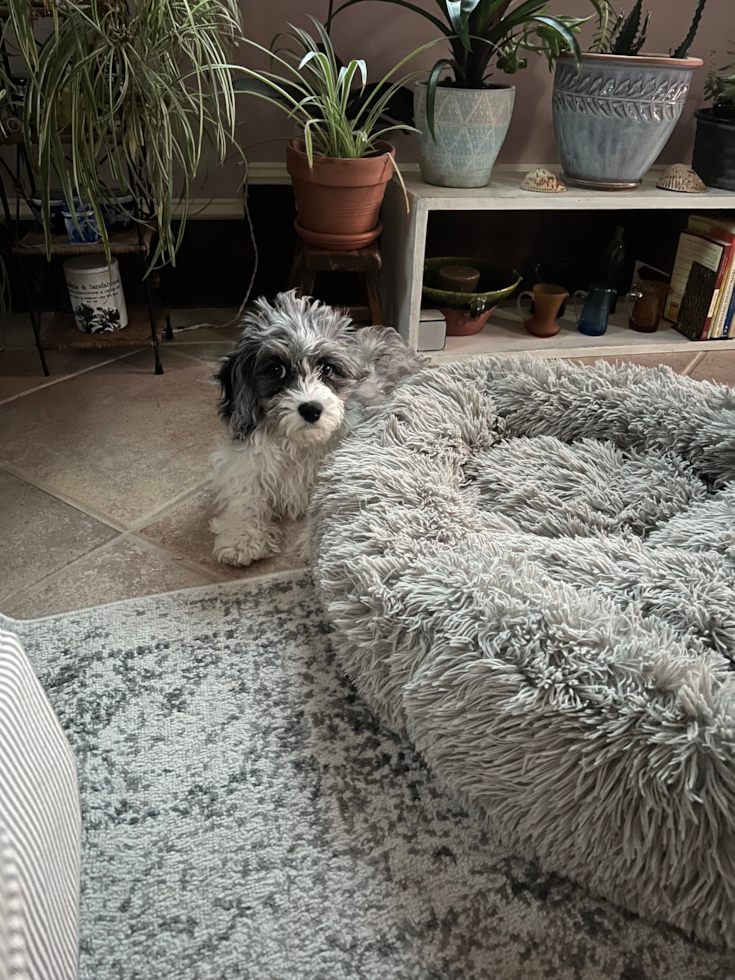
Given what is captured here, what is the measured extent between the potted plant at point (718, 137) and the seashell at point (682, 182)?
0.20ft

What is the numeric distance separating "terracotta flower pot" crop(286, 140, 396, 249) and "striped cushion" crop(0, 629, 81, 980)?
4.58 feet

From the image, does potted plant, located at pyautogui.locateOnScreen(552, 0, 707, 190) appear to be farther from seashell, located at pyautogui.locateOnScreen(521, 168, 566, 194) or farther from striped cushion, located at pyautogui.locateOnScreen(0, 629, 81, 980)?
striped cushion, located at pyautogui.locateOnScreen(0, 629, 81, 980)

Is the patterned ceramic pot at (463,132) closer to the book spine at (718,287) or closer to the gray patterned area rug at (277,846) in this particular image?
the book spine at (718,287)

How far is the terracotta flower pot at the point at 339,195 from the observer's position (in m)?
1.71

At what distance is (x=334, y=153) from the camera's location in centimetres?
173

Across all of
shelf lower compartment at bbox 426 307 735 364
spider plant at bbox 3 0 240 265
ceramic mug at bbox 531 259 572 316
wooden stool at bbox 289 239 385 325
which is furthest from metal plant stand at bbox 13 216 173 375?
ceramic mug at bbox 531 259 572 316

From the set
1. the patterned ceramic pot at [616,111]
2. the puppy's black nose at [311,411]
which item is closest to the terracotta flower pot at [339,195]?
the patterned ceramic pot at [616,111]

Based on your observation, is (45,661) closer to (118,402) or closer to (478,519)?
(478,519)

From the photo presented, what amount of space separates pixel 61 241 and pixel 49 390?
1.26 ft

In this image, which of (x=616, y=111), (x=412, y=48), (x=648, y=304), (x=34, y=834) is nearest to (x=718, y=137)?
(x=616, y=111)

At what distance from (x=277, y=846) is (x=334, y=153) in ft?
5.08

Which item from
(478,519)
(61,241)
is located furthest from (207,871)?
(61,241)

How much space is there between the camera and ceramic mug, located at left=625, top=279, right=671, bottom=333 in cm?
219

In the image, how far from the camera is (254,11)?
193cm
